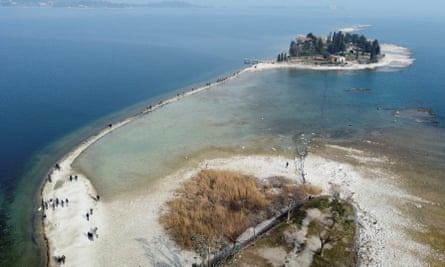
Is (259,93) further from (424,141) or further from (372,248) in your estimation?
(372,248)

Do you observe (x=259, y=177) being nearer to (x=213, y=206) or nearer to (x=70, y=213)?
(x=213, y=206)

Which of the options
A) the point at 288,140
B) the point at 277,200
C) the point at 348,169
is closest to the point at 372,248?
the point at 277,200

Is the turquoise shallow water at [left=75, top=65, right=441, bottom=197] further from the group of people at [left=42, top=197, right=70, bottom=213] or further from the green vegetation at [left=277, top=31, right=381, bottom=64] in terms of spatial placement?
the green vegetation at [left=277, top=31, right=381, bottom=64]

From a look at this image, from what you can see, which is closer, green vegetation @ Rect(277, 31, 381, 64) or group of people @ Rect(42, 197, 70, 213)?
group of people @ Rect(42, 197, 70, 213)

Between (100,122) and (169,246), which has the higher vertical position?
(100,122)

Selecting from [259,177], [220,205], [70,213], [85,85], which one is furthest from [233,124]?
[85,85]

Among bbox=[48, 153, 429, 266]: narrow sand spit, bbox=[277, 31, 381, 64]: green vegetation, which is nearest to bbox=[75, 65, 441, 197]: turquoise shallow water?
bbox=[48, 153, 429, 266]: narrow sand spit

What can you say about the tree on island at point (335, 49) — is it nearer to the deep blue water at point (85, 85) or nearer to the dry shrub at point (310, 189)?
the deep blue water at point (85, 85)
